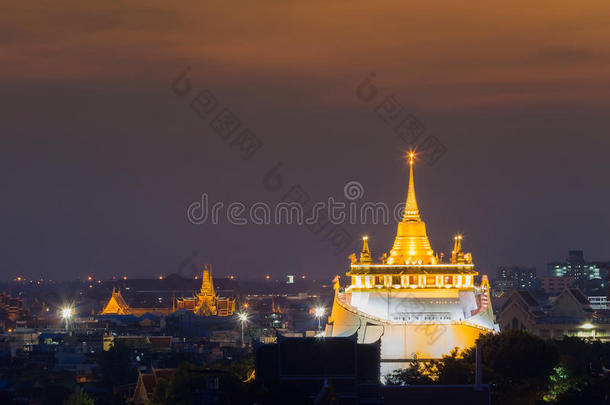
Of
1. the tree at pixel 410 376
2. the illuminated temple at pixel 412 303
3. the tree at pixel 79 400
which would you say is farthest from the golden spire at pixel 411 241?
the tree at pixel 79 400

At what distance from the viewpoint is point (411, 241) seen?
14925cm

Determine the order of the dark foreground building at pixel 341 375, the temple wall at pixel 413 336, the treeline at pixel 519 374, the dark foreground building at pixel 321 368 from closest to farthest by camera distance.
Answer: the dark foreground building at pixel 321 368 < the dark foreground building at pixel 341 375 < the treeline at pixel 519 374 < the temple wall at pixel 413 336

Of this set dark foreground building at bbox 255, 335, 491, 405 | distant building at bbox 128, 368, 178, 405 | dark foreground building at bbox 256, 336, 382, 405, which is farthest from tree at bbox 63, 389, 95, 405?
dark foreground building at bbox 255, 335, 491, 405

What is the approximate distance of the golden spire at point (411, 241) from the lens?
484 feet

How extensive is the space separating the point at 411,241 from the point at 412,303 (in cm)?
633

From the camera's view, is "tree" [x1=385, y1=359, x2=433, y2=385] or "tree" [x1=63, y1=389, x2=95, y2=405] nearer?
"tree" [x1=385, y1=359, x2=433, y2=385]

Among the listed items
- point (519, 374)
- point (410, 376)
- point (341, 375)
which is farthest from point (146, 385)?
point (341, 375)

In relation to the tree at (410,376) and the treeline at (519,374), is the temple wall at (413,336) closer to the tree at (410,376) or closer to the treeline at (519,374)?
the treeline at (519,374)

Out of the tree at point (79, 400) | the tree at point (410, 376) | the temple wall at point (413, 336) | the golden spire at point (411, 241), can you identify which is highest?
the golden spire at point (411, 241)

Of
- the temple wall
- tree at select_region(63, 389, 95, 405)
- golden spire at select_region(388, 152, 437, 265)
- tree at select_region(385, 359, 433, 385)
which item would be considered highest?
golden spire at select_region(388, 152, 437, 265)

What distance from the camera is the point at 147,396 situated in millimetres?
153000

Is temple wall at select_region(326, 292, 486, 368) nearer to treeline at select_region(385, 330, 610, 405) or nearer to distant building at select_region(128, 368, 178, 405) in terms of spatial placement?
treeline at select_region(385, 330, 610, 405)

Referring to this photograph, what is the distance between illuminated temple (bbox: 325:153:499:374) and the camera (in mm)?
141500

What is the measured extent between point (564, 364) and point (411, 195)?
52.9 ft
